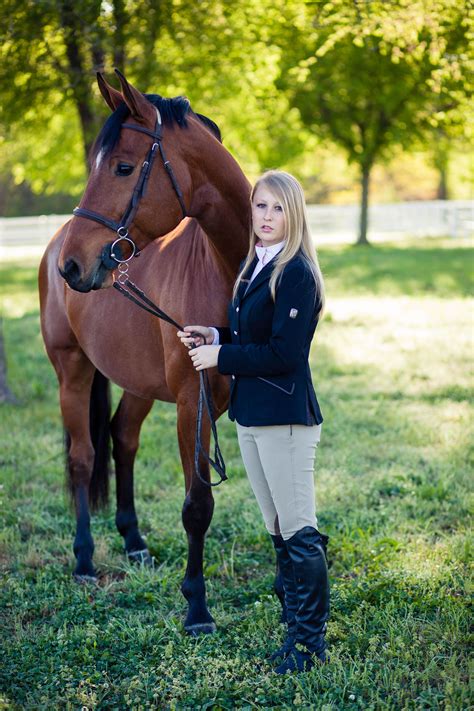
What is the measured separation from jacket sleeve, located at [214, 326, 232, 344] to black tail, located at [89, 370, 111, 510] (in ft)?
5.52

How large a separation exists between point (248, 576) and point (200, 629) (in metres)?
0.61

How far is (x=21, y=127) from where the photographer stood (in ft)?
A: 34.5

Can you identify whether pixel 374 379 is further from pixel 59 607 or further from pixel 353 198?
pixel 353 198

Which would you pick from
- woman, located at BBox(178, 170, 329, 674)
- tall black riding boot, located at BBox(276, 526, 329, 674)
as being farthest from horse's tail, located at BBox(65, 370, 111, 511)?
tall black riding boot, located at BBox(276, 526, 329, 674)

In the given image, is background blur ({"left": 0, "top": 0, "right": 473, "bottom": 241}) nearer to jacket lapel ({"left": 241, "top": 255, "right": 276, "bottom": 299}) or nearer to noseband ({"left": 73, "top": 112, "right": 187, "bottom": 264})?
noseband ({"left": 73, "top": 112, "right": 187, "bottom": 264})

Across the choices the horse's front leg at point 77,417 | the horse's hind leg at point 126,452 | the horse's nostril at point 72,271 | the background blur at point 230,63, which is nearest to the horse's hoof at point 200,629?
the horse's hind leg at point 126,452

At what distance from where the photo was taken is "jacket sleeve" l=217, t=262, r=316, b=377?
259 centimetres

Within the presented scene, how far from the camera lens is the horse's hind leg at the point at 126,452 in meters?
4.23

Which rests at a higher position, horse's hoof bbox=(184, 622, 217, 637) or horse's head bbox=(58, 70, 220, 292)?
horse's head bbox=(58, 70, 220, 292)

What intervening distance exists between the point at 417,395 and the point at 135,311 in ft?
13.0

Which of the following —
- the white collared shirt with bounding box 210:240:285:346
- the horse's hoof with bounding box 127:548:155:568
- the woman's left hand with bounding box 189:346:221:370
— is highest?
the white collared shirt with bounding box 210:240:285:346

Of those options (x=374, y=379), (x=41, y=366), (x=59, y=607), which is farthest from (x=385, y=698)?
(x=41, y=366)

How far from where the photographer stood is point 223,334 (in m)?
3.04

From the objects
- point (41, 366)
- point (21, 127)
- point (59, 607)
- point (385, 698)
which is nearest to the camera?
point (385, 698)
